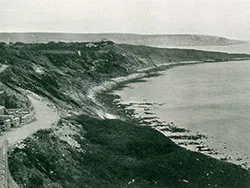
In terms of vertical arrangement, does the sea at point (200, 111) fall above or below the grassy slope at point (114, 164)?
below

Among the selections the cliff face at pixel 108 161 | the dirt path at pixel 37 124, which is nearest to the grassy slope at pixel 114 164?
the cliff face at pixel 108 161

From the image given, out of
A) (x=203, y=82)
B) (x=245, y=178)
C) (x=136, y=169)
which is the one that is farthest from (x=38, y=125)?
(x=203, y=82)

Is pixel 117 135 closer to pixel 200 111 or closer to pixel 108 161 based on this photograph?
pixel 108 161

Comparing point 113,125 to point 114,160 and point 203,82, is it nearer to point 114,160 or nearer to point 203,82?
point 114,160

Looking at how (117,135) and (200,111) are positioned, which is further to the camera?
(200,111)

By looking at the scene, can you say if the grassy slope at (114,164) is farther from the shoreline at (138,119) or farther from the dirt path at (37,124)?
the shoreline at (138,119)

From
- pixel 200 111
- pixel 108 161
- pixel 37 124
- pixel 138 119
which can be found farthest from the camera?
pixel 200 111

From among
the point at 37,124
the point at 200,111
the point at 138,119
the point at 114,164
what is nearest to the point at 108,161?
the point at 114,164

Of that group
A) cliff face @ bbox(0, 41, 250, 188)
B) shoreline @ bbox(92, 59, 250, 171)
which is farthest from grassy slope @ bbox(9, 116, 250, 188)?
shoreline @ bbox(92, 59, 250, 171)
